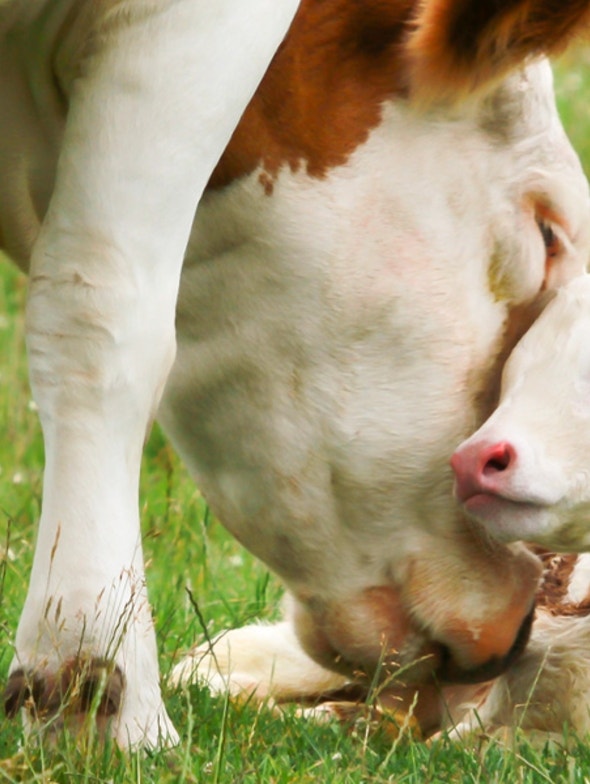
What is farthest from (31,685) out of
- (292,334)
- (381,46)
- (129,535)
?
(381,46)

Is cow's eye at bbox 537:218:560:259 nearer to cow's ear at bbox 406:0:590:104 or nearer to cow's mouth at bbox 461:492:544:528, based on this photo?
cow's ear at bbox 406:0:590:104

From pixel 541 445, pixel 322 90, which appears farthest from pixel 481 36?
pixel 541 445

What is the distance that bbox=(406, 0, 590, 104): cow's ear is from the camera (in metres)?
2.93

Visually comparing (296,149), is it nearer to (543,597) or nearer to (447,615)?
(447,615)

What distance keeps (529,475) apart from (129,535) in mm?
727

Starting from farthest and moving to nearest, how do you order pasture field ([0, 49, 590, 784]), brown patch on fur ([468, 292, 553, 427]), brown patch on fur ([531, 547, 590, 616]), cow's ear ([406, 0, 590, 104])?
1. brown patch on fur ([531, 547, 590, 616])
2. brown patch on fur ([468, 292, 553, 427])
3. cow's ear ([406, 0, 590, 104])
4. pasture field ([0, 49, 590, 784])

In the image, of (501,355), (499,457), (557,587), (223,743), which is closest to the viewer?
(223,743)

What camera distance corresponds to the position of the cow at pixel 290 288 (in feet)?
8.63

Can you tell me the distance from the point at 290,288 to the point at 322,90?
0.34 m

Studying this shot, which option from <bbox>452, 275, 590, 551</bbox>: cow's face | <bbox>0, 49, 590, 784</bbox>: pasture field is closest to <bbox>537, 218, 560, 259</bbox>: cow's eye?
<bbox>452, 275, 590, 551</bbox>: cow's face

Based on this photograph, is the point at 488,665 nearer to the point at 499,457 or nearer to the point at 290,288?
the point at 499,457

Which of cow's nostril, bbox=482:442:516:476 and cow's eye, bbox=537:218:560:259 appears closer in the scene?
cow's nostril, bbox=482:442:516:476

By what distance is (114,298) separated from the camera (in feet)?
8.67

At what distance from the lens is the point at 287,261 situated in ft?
9.91
